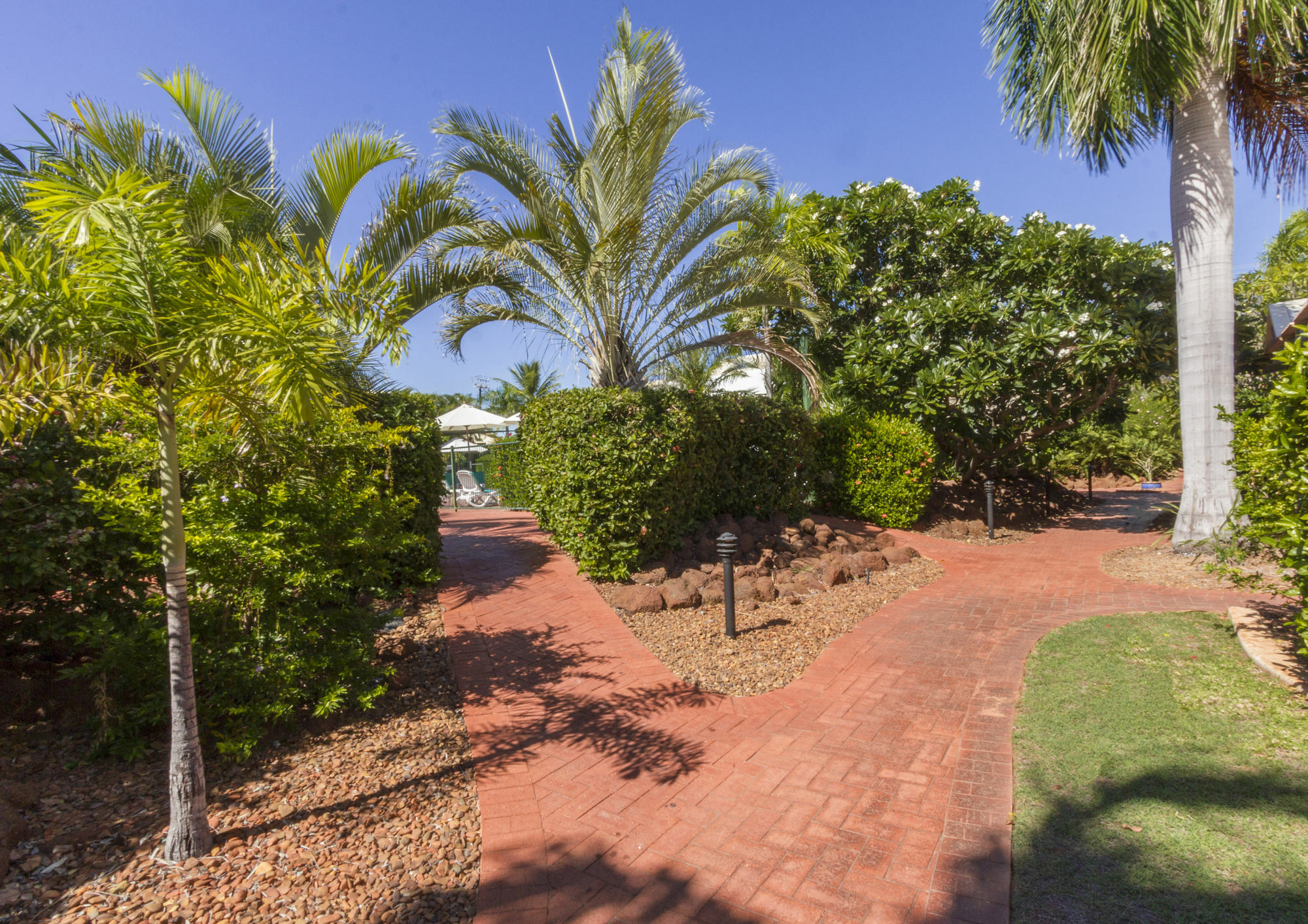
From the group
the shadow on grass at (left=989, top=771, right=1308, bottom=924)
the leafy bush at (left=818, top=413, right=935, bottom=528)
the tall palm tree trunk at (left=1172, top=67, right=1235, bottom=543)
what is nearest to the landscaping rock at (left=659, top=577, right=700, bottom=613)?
the shadow on grass at (left=989, top=771, right=1308, bottom=924)

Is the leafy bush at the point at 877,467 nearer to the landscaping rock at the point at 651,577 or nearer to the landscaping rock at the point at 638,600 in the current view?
the landscaping rock at the point at 651,577

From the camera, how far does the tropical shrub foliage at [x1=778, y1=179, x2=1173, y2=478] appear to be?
10508 mm

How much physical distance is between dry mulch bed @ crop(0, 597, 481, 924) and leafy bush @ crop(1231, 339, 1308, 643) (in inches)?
187

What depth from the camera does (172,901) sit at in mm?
2682

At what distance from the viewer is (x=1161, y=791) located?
3332 millimetres

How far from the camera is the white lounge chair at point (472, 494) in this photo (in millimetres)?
17984

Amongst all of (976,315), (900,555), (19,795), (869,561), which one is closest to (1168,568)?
(900,555)

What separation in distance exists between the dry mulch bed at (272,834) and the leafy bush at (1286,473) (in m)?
4.74

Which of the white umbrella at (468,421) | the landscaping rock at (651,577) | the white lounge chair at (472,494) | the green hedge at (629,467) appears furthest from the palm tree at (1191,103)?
the white lounge chair at (472,494)

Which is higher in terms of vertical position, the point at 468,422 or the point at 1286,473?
the point at 468,422

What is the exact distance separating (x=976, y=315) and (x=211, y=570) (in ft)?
35.3

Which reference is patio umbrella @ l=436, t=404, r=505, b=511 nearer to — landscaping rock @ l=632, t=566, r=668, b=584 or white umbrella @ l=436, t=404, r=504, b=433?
white umbrella @ l=436, t=404, r=504, b=433

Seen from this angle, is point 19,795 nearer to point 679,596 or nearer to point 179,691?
point 179,691

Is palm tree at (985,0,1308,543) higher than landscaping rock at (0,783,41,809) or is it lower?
higher
